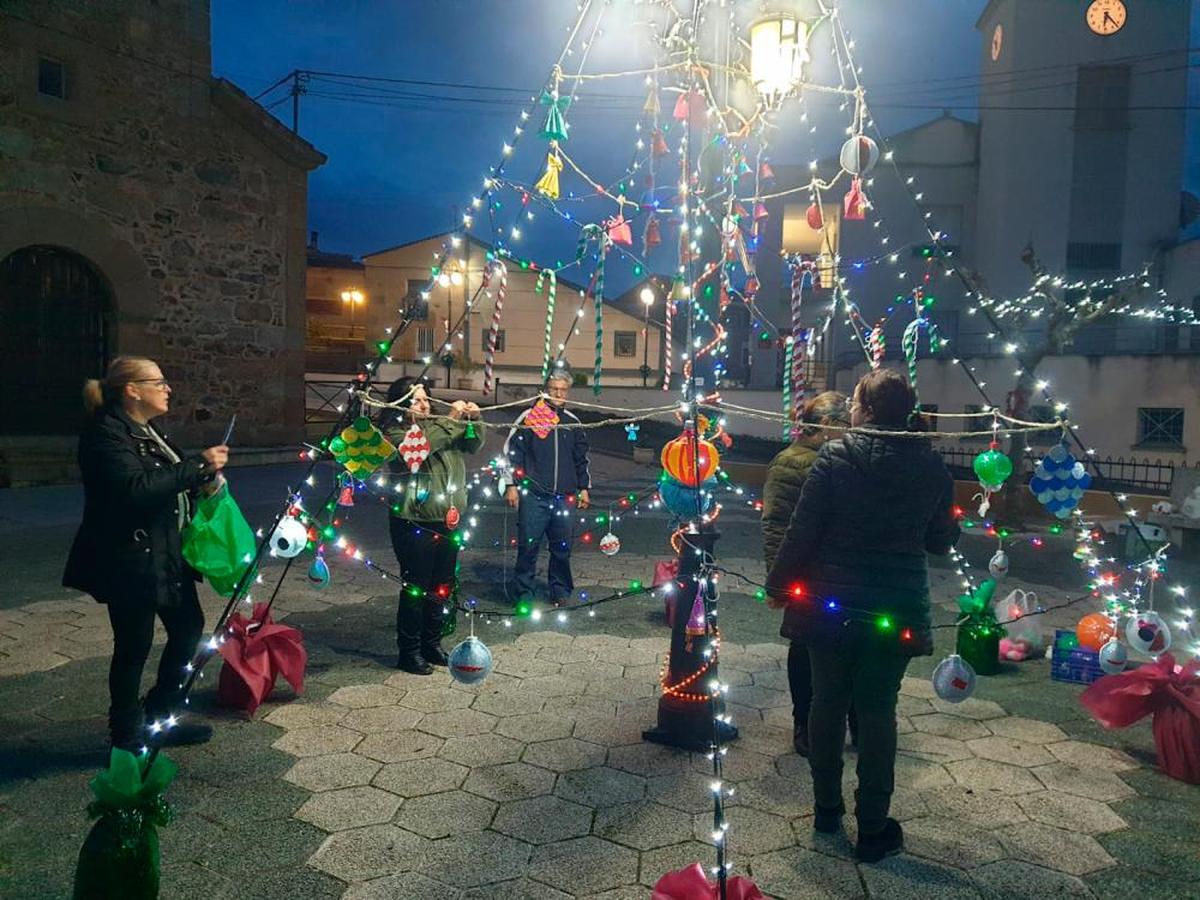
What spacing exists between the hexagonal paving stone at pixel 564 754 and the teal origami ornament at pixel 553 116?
3.45m

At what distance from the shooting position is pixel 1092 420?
17.1 meters

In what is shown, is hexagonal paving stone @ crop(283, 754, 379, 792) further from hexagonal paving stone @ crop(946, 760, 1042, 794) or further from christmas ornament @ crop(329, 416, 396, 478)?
hexagonal paving stone @ crop(946, 760, 1042, 794)

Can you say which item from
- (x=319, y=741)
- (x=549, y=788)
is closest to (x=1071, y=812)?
(x=549, y=788)

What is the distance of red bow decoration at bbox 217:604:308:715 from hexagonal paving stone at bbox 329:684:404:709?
0.67 ft

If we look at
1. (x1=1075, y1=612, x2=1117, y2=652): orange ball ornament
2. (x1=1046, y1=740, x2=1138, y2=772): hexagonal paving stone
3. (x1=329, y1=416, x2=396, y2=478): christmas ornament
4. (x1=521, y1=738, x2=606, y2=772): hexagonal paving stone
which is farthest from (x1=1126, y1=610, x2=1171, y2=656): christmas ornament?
(x1=329, y1=416, x2=396, y2=478): christmas ornament

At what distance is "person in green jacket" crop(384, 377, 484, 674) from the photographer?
4.49m

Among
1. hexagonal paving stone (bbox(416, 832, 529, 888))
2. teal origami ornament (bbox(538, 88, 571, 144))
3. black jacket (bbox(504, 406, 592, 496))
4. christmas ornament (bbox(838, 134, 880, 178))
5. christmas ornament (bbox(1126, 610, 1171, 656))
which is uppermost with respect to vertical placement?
teal origami ornament (bbox(538, 88, 571, 144))

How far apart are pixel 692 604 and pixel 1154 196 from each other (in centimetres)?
2350

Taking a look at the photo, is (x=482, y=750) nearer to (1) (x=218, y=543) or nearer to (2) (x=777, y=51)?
(1) (x=218, y=543)

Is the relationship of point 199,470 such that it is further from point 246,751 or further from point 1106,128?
point 1106,128

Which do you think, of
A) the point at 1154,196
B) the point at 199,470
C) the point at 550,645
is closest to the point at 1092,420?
the point at 1154,196

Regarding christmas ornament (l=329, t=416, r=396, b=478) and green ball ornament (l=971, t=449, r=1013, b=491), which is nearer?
christmas ornament (l=329, t=416, r=396, b=478)

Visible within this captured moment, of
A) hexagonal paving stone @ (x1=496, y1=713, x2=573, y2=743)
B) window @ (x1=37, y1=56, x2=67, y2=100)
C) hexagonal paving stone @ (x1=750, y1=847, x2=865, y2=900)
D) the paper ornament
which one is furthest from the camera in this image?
window @ (x1=37, y1=56, x2=67, y2=100)

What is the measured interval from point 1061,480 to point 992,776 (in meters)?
1.60
